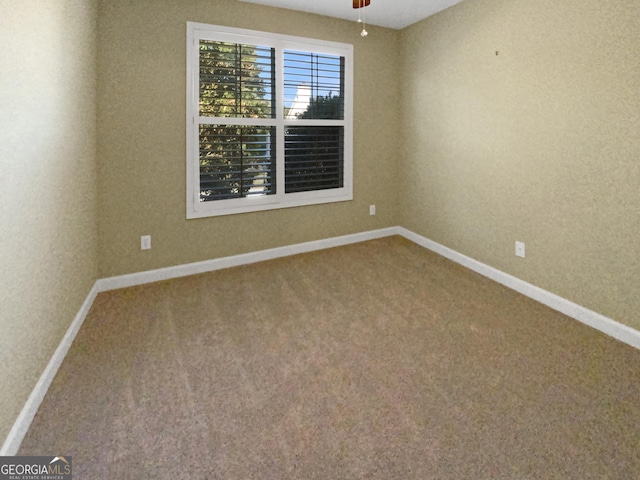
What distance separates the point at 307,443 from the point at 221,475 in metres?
0.35

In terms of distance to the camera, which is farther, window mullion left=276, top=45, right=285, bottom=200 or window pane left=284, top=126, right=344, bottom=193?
window pane left=284, top=126, right=344, bottom=193

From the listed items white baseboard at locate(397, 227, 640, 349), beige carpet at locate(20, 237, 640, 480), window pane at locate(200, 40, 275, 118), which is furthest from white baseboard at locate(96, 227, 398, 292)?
window pane at locate(200, 40, 275, 118)

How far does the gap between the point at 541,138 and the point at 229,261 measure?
2.87 meters

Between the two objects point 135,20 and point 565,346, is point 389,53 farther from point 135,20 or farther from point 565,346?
point 565,346

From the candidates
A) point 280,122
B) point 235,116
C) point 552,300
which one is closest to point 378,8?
point 280,122

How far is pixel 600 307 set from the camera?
95.5 inches

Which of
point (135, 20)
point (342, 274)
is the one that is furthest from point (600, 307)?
point (135, 20)

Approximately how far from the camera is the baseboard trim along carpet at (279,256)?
5.35 ft

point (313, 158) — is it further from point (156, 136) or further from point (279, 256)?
point (156, 136)

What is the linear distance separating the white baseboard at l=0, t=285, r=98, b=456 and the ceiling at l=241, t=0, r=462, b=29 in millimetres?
3063

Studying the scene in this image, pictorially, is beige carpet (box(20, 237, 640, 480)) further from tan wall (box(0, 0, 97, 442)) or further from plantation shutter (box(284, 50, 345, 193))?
plantation shutter (box(284, 50, 345, 193))

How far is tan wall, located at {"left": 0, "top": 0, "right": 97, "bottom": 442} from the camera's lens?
1437 mm

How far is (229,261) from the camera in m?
3.59

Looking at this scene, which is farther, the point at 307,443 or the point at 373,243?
the point at 373,243
